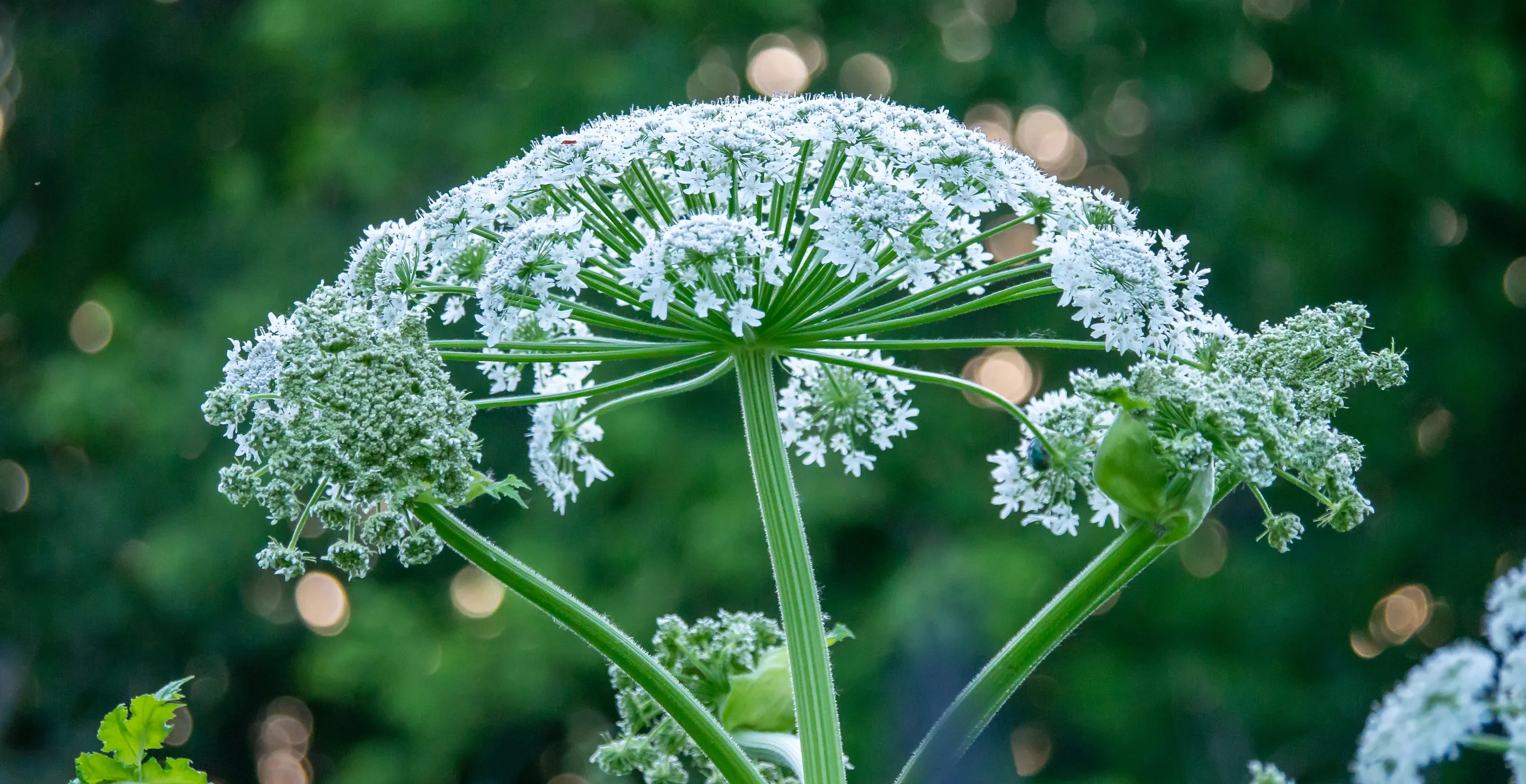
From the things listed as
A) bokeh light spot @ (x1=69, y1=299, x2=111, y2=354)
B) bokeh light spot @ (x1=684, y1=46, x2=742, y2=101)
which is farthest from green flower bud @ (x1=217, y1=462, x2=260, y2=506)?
bokeh light spot @ (x1=69, y1=299, x2=111, y2=354)

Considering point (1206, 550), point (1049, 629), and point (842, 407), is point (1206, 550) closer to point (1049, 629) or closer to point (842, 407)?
point (842, 407)

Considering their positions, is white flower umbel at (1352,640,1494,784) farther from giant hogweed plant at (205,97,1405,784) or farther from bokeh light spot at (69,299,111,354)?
bokeh light spot at (69,299,111,354)

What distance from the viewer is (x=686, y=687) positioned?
191 centimetres

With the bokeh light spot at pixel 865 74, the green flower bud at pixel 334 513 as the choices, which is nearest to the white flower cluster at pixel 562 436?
the green flower bud at pixel 334 513

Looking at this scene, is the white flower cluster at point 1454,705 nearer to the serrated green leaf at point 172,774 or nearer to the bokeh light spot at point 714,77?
the serrated green leaf at point 172,774

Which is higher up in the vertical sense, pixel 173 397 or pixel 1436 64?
pixel 1436 64

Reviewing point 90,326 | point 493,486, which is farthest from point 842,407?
point 90,326

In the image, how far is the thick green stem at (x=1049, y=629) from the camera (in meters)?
1.56

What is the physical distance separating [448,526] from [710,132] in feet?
1.93

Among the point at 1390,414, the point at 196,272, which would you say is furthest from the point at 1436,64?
the point at 196,272

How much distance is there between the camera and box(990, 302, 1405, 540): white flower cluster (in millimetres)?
1506

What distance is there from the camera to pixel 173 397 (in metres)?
11.4

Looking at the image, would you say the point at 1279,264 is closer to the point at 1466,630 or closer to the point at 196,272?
the point at 1466,630

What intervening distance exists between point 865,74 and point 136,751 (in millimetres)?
10598
